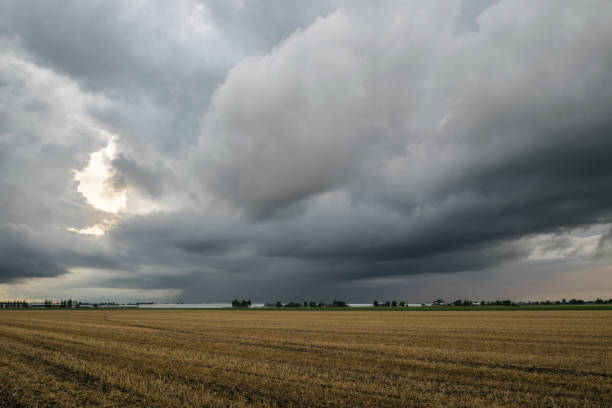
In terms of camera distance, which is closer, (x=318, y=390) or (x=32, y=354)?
(x=318, y=390)

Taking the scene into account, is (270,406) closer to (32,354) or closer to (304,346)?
(304,346)

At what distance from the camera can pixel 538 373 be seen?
13.5 metres

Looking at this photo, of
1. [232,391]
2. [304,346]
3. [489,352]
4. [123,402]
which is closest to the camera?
[123,402]

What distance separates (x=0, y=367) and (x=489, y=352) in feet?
74.1

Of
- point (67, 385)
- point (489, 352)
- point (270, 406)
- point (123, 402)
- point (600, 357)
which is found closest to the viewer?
point (270, 406)

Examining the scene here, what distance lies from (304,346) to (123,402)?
12.0 meters

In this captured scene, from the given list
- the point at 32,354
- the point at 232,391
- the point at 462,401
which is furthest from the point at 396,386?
the point at 32,354

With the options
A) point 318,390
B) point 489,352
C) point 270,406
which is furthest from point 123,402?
point 489,352

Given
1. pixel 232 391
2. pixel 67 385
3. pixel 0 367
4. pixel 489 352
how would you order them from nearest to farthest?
pixel 232 391 → pixel 67 385 → pixel 0 367 → pixel 489 352

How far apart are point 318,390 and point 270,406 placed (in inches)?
81.4

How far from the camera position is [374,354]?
17688 mm

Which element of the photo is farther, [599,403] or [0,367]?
[0,367]

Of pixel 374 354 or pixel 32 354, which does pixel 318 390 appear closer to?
pixel 374 354

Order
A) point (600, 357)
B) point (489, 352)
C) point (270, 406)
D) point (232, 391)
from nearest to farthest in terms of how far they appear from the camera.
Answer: point (270, 406), point (232, 391), point (600, 357), point (489, 352)
